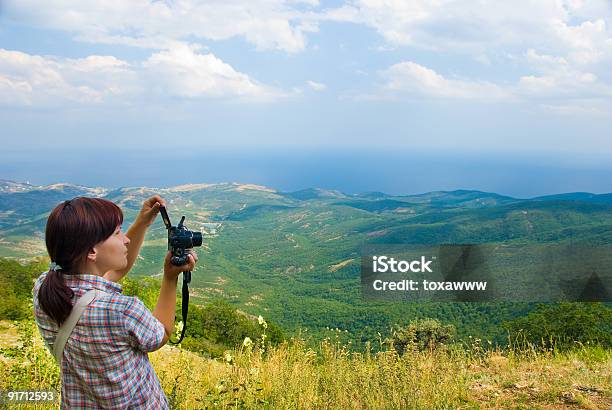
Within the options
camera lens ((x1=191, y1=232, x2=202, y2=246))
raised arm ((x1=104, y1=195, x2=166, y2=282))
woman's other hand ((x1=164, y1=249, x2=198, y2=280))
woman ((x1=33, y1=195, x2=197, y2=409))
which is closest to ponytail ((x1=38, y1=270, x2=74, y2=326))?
woman ((x1=33, y1=195, x2=197, y2=409))

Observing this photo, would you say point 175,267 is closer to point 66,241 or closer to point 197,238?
point 197,238

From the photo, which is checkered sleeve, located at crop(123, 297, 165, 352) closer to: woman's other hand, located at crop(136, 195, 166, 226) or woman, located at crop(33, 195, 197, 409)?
woman, located at crop(33, 195, 197, 409)

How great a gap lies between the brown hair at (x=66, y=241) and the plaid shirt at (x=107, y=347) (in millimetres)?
49

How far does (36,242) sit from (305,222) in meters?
79.5

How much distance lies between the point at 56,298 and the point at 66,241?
0.22 meters

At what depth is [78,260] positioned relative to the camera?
6.23 ft

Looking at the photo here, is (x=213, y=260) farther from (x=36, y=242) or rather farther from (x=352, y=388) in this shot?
(x=352, y=388)

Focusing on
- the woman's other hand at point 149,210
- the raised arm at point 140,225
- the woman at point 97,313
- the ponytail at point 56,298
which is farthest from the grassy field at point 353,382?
the ponytail at point 56,298

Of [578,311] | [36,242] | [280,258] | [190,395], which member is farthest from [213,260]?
[190,395]

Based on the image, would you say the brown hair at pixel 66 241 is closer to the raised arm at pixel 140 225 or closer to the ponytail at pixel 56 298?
the ponytail at pixel 56 298

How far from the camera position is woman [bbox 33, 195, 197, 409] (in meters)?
1.85

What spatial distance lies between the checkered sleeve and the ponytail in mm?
219

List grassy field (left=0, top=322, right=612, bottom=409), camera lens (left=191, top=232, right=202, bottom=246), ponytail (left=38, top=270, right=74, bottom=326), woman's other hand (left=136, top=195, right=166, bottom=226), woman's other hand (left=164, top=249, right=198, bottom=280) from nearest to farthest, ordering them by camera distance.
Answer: ponytail (left=38, top=270, right=74, bottom=326), woman's other hand (left=164, top=249, right=198, bottom=280), camera lens (left=191, top=232, right=202, bottom=246), woman's other hand (left=136, top=195, right=166, bottom=226), grassy field (left=0, top=322, right=612, bottom=409)

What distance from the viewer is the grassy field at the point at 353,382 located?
12.3ft
